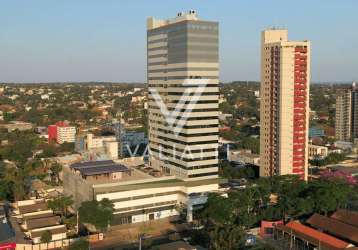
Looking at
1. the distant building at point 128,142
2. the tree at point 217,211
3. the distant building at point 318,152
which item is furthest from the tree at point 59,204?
the distant building at point 318,152

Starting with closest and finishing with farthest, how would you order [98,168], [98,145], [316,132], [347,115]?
[98,168]
[98,145]
[347,115]
[316,132]

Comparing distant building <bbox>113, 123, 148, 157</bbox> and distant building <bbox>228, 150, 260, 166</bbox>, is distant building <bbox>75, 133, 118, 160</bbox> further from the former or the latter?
distant building <bbox>228, 150, 260, 166</bbox>

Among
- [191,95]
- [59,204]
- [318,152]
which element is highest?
[191,95]

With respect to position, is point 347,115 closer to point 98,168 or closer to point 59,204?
point 98,168

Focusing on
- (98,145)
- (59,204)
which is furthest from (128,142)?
(59,204)

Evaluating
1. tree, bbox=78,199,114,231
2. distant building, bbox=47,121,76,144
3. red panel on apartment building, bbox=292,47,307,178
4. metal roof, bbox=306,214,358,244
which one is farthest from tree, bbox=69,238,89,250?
distant building, bbox=47,121,76,144

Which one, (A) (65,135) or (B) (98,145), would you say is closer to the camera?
(B) (98,145)

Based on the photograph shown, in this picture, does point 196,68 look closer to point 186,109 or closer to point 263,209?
point 186,109
